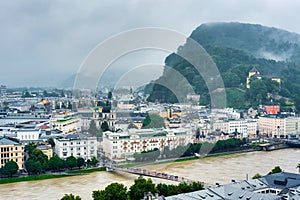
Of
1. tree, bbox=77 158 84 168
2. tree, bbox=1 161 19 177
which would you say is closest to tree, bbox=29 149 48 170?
tree, bbox=1 161 19 177

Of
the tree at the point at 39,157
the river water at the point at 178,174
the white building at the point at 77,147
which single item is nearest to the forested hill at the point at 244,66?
the river water at the point at 178,174

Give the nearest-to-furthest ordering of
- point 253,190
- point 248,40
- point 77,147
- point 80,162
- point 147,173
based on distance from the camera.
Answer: point 253,190 → point 147,173 → point 80,162 → point 77,147 → point 248,40

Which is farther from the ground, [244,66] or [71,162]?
[244,66]

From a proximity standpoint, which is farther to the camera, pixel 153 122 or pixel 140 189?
pixel 153 122

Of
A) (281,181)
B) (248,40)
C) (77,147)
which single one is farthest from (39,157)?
(248,40)

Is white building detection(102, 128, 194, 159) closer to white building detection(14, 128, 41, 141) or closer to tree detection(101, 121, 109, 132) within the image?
tree detection(101, 121, 109, 132)

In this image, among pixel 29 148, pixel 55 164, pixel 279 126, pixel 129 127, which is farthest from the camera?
pixel 279 126

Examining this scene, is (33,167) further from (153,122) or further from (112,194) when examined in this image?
(153,122)
